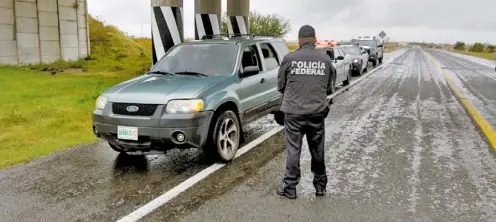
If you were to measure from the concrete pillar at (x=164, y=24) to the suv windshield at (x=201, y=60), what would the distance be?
5897 mm

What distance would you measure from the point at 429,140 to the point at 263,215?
4229 millimetres

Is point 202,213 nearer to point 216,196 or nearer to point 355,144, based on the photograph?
point 216,196

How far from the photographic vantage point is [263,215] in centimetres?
418

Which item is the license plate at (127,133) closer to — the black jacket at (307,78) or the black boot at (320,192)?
the black jacket at (307,78)

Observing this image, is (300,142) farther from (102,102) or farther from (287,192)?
(102,102)

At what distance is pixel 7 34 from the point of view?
18422mm

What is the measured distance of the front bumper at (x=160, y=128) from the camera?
17.4ft

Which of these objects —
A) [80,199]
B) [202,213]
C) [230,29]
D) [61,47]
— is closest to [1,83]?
[61,47]

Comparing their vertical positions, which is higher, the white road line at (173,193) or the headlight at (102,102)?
the headlight at (102,102)

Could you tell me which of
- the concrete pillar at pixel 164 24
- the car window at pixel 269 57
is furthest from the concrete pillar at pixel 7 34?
the car window at pixel 269 57

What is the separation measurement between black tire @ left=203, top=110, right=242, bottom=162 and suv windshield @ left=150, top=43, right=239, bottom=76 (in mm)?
744

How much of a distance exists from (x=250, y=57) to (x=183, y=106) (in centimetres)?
201

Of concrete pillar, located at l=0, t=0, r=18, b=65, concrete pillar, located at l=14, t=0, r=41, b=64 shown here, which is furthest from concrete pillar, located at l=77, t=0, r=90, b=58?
concrete pillar, located at l=0, t=0, r=18, b=65

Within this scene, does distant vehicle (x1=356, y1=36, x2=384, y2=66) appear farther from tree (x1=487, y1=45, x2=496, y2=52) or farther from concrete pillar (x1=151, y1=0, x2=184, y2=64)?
tree (x1=487, y1=45, x2=496, y2=52)
